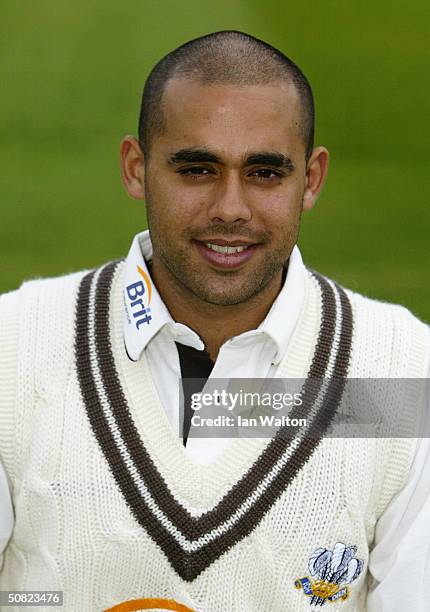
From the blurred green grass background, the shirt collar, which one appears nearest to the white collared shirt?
the shirt collar

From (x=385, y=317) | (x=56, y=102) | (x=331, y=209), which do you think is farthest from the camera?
(x=56, y=102)

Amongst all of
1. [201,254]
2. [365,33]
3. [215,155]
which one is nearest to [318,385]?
[201,254]

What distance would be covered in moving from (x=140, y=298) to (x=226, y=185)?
12.2 inches

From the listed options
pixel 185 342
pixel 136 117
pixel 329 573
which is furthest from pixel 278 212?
pixel 136 117

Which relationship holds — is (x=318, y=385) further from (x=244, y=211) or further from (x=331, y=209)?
(x=331, y=209)

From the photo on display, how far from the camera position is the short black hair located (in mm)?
2014

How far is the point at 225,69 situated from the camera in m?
2.01

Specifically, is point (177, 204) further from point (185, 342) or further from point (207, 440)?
point (207, 440)

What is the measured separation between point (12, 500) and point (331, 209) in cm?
368

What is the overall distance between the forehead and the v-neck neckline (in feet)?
1.32

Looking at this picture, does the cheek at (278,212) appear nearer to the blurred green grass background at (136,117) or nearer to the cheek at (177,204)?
the cheek at (177,204)

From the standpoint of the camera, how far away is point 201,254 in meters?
2.03

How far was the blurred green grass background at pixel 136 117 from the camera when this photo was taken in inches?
207

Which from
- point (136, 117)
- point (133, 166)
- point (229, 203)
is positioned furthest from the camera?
point (136, 117)
